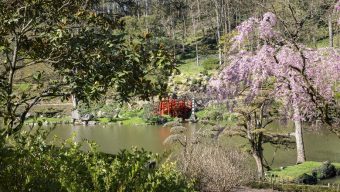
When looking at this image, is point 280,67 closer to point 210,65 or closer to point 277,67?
point 277,67

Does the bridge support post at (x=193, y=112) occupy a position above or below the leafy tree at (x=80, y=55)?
below

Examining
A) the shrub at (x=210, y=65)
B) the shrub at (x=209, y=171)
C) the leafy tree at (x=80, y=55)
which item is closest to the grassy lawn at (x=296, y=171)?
the shrub at (x=209, y=171)

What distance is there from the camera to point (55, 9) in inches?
321

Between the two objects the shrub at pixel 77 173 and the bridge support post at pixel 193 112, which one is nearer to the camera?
the shrub at pixel 77 173

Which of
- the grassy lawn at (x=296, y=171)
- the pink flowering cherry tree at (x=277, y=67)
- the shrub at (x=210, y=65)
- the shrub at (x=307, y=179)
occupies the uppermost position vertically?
the shrub at (x=210, y=65)

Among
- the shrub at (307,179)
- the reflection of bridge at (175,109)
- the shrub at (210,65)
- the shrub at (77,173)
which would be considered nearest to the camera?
the shrub at (77,173)

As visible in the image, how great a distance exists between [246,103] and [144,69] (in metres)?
10.3

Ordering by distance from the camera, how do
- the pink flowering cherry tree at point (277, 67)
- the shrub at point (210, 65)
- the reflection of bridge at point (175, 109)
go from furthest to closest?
the shrub at point (210, 65) → the reflection of bridge at point (175, 109) → the pink flowering cherry tree at point (277, 67)

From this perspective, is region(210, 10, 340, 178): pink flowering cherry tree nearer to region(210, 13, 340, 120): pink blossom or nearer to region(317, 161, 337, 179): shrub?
region(210, 13, 340, 120): pink blossom

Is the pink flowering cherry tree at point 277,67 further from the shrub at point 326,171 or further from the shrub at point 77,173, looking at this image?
the shrub at point 77,173

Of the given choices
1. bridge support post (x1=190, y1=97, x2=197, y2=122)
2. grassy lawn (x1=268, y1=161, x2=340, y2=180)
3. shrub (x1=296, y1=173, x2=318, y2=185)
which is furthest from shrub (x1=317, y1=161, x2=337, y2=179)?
bridge support post (x1=190, y1=97, x2=197, y2=122)

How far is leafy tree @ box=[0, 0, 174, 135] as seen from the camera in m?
7.12

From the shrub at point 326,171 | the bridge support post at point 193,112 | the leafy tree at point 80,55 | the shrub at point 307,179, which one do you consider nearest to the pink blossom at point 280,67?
the shrub at point 307,179

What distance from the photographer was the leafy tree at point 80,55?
7117 millimetres
